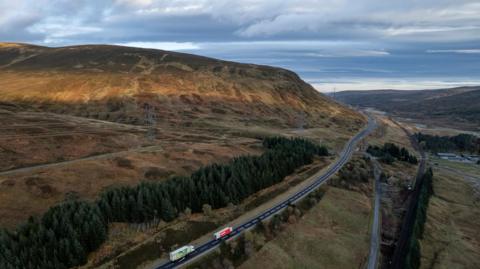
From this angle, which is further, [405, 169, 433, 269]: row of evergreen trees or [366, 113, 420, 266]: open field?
[366, 113, 420, 266]: open field

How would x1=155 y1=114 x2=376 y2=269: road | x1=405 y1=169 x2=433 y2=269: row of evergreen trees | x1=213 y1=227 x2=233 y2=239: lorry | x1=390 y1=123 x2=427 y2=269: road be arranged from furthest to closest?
x1=390 y1=123 x2=427 y2=269: road → x1=405 y1=169 x2=433 y2=269: row of evergreen trees → x1=213 y1=227 x2=233 y2=239: lorry → x1=155 y1=114 x2=376 y2=269: road

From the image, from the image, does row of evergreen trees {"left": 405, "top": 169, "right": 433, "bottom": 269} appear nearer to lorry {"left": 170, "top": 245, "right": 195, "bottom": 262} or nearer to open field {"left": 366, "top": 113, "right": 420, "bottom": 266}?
open field {"left": 366, "top": 113, "right": 420, "bottom": 266}

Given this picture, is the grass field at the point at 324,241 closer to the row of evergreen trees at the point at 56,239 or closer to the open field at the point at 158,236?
the open field at the point at 158,236

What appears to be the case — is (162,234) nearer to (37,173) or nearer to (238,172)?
(238,172)

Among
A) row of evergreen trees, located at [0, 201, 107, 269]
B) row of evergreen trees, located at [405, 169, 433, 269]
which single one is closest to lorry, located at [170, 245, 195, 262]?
row of evergreen trees, located at [0, 201, 107, 269]

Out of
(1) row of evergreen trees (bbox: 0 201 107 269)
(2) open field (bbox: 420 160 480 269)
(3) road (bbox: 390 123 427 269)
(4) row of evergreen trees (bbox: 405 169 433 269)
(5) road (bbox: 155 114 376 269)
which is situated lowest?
(2) open field (bbox: 420 160 480 269)

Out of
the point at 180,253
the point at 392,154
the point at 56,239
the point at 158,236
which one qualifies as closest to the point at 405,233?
the point at 180,253

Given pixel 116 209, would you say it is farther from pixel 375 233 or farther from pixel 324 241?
pixel 375 233

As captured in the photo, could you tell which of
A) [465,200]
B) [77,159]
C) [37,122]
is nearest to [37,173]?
[77,159]

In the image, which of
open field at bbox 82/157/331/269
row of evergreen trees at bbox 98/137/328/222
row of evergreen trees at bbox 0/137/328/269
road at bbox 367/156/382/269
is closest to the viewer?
row of evergreen trees at bbox 0/137/328/269
